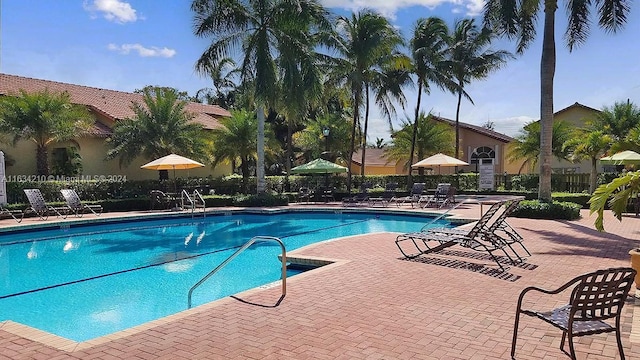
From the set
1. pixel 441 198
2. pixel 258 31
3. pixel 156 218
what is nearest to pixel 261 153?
pixel 258 31

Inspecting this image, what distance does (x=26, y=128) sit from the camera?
19703mm

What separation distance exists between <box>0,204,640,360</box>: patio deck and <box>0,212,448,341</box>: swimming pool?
73.9 inches

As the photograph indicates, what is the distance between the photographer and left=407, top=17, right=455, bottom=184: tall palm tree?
28422 millimetres

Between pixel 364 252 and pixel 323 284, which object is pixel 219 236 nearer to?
pixel 364 252

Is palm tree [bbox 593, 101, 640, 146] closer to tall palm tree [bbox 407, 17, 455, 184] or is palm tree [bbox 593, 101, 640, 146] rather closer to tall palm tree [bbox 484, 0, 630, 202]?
tall palm tree [bbox 407, 17, 455, 184]

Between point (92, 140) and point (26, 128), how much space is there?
5424 millimetres

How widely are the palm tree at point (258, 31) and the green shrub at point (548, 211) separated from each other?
10.4 meters

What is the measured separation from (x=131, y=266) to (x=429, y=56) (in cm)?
2282

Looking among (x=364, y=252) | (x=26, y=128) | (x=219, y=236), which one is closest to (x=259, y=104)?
(x=219, y=236)

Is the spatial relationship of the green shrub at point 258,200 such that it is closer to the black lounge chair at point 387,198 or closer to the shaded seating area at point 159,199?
the shaded seating area at point 159,199

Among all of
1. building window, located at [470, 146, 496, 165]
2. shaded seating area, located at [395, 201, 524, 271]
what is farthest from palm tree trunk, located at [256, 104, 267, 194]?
building window, located at [470, 146, 496, 165]

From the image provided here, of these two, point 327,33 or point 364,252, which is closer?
point 364,252

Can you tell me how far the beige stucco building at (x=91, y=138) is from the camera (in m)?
22.7

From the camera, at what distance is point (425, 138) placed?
31.7 meters
